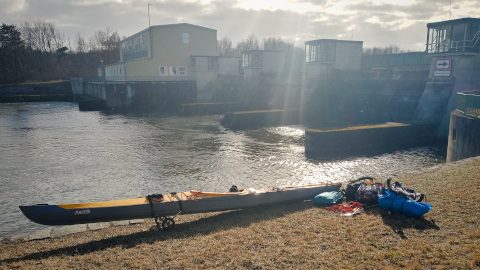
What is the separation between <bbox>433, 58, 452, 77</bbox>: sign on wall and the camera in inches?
1334

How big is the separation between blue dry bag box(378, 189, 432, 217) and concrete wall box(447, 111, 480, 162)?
43.6 ft

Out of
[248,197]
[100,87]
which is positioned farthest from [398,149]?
[100,87]

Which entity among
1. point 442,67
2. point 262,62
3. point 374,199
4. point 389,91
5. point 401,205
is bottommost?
point 374,199

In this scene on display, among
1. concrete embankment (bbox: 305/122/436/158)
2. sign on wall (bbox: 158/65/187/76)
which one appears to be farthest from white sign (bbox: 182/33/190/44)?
concrete embankment (bbox: 305/122/436/158)

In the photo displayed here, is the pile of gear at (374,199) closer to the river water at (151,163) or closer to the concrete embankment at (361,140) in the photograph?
the river water at (151,163)

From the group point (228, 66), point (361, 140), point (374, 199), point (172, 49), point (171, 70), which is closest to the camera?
point (374, 199)

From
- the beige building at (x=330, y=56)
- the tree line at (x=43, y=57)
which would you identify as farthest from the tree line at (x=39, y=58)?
the beige building at (x=330, y=56)

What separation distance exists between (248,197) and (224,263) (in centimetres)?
478

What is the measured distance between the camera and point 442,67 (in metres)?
34.6

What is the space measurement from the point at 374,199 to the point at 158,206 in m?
7.43

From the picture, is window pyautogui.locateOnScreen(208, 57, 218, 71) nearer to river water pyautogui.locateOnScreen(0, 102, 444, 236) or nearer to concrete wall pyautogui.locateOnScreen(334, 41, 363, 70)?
concrete wall pyautogui.locateOnScreen(334, 41, 363, 70)

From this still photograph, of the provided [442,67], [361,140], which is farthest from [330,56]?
[361,140]

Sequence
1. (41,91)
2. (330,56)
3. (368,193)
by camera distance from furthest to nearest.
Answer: (41,91) → (330,56) → (368,193)

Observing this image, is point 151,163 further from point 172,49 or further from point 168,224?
point 172,49
